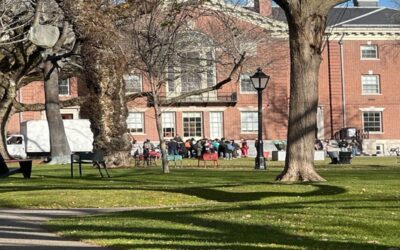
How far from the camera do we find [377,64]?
6141 centimetres

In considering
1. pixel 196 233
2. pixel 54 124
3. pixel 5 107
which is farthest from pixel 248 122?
pixel 196 233

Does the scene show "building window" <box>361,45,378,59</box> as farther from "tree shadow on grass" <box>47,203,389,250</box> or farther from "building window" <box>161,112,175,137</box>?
"tree shadow on grass" <box>47,203,389,250</box>

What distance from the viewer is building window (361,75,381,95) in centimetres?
6122

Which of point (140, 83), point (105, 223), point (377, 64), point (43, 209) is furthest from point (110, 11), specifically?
point (377, 64)

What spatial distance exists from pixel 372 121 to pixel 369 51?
5.99 meters

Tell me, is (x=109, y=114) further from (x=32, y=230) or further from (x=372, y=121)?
(x=372, y=121)

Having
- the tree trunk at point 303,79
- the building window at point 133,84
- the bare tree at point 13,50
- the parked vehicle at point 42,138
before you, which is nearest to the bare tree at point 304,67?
the tree trunk at point 303,79

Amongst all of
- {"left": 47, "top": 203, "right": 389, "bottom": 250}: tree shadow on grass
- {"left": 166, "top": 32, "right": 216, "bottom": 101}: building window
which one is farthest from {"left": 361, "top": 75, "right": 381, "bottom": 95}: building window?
{"left": 47, "top": 203, "right": 389, "bottom": 250}: tree shadow on grass

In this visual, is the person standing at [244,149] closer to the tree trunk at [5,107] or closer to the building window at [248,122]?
the building window at [248,122]

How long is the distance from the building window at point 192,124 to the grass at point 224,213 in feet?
129

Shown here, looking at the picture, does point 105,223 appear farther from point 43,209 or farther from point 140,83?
point 140,83

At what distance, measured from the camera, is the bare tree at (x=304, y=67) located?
54.6ft

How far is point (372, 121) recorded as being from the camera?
2419 inches

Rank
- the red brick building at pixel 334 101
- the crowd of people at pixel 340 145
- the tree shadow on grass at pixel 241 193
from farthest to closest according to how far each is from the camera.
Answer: the red brick building at pixel 334 101, the crowd of people at pixel 340 145, the tree shadow on grass at pixel 241 193
